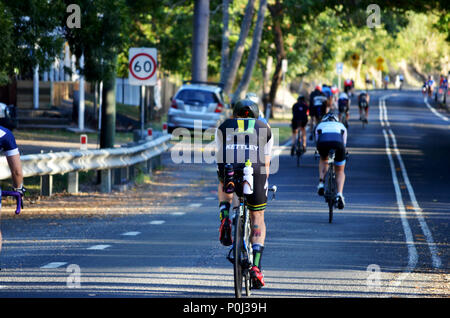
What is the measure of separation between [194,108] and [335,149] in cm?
1734

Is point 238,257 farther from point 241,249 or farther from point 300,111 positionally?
point 300,111

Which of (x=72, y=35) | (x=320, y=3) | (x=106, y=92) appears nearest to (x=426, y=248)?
(x=72, y=35)

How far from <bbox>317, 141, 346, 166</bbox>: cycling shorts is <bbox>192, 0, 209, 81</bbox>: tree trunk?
18263mm

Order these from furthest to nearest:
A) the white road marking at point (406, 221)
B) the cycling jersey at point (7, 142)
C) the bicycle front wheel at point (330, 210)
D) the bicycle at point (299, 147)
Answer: the bicycle at point (299, 147) < the bicycle front wheel at point (330, 210) < the white road marking at point (406, 221) < the cycling jersey at point (7, 142)

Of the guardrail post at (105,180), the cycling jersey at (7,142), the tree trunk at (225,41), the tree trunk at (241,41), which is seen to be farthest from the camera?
the tree trunk at (225,41)

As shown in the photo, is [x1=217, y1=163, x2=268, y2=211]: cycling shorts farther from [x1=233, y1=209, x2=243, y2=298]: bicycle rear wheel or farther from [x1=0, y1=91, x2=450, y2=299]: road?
Result: [x1=0, y1=91, x2=450, y2=299]: road

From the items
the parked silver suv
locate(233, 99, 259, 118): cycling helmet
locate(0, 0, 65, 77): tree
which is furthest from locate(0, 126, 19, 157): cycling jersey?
the parked silver suv

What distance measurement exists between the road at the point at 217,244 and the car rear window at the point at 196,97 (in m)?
9.91

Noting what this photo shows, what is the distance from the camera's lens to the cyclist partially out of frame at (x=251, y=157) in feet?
29.0

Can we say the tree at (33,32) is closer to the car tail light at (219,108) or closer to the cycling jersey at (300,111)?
the cycling jersey at (300,111)

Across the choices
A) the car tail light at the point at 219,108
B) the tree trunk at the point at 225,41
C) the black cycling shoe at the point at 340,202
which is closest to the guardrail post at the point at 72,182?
the black cycling shoe at the point at 340,202

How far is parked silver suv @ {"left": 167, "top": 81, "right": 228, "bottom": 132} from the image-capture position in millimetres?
32469

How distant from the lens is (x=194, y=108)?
3250 centimetres
